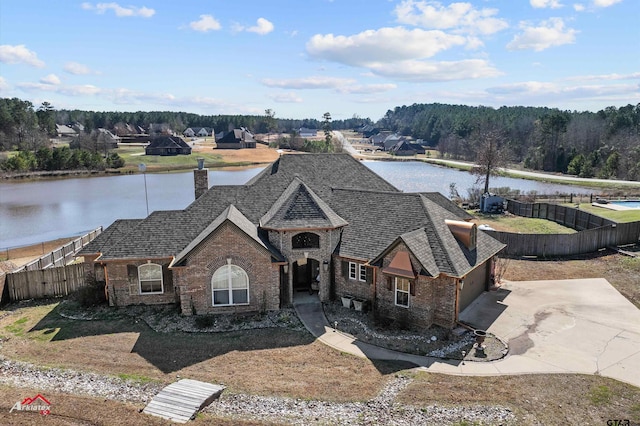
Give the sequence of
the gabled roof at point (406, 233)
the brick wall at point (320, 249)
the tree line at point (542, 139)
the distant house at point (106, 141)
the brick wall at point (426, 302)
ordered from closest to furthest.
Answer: the brick wall at point (426, 302) → the gabled roof at point (406, 233) → the brick wall at point (320, 249) → the tree line at point (542, 139) → the distant house at point (106, 141)

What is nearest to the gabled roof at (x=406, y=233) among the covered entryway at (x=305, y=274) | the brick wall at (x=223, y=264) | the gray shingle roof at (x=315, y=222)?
the gray shingle roof at (x=315, y=222)

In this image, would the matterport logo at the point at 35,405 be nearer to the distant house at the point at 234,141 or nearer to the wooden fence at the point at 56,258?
the wooden fence at the point at 56,258

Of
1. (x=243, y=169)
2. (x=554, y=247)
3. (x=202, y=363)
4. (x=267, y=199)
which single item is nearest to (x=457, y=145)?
(x=243, y=169)

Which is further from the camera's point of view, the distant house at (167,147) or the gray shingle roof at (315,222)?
the distant house at (167,147)

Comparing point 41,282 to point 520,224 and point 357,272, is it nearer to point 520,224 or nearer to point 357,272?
point 357,272

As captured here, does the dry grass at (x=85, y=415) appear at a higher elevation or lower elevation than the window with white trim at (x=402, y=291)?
lower
